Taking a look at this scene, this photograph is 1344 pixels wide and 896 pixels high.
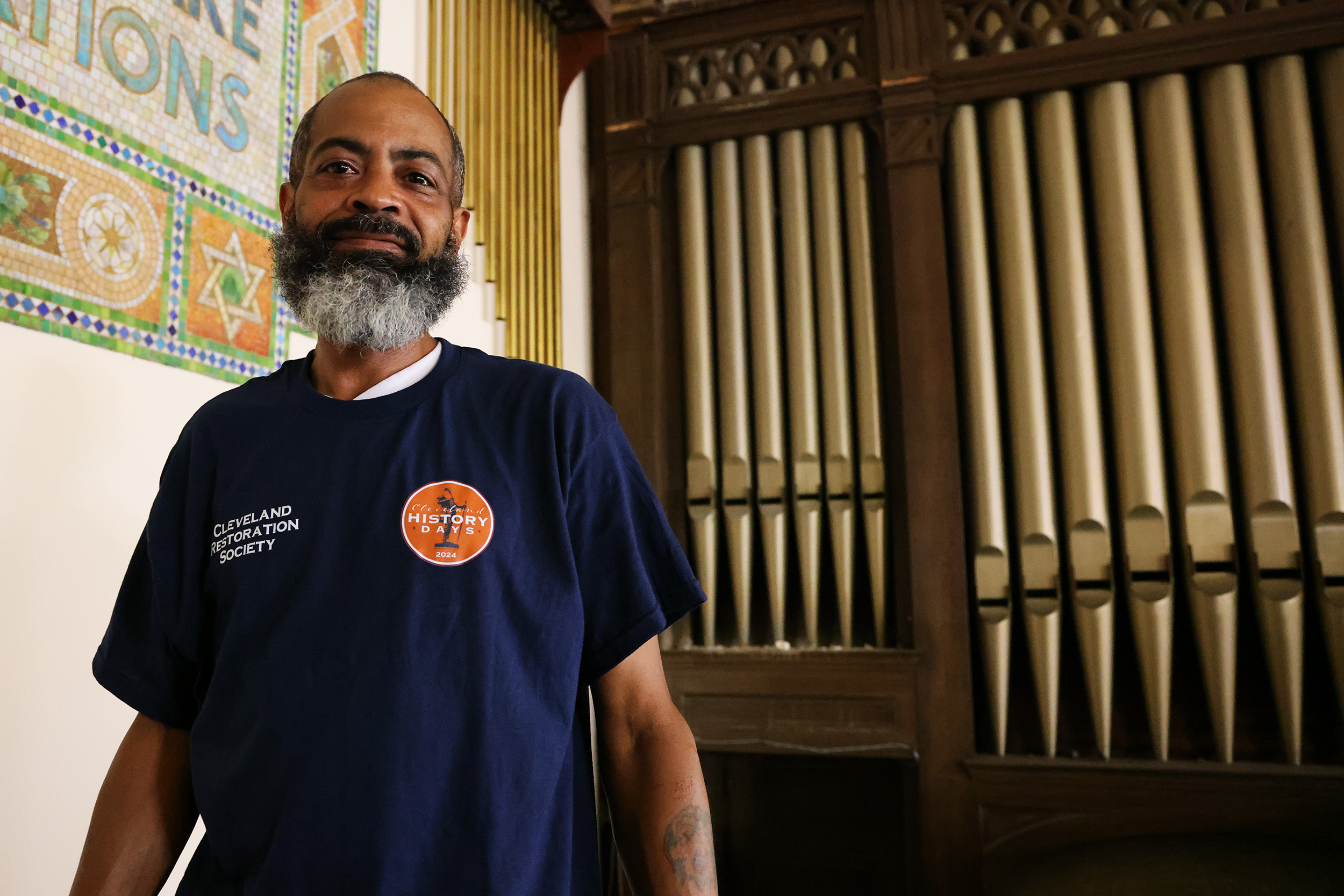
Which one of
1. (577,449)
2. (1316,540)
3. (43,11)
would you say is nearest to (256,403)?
(577,449)

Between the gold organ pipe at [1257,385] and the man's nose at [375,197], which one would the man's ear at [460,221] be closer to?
the man's nose at [375,197]

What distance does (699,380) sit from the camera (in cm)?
340

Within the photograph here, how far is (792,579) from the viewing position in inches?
132

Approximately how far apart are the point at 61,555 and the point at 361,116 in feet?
2.88

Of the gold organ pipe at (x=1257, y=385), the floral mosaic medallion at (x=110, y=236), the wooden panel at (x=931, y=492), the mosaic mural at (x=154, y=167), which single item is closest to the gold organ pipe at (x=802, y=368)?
the wooden panel at (x=931, y=492)

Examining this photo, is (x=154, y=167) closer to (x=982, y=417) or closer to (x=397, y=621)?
(x=397, y=621)

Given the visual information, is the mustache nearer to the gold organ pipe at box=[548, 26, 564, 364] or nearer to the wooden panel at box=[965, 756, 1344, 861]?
the gold organ pipe at box=[548, 26, 564, 364]

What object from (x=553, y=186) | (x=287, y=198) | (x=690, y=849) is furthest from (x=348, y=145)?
(x=553, y=186)

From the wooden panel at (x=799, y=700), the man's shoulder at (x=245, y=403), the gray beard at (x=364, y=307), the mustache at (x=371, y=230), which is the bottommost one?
the wooden panel at (x=799, y=700)

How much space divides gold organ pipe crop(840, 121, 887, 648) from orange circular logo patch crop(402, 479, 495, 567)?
227 cm

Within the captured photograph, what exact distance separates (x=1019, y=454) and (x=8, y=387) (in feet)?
8.51

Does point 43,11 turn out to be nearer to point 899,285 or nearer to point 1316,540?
point 899,285

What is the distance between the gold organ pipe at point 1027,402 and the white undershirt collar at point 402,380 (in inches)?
89.7

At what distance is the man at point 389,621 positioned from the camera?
982mm
